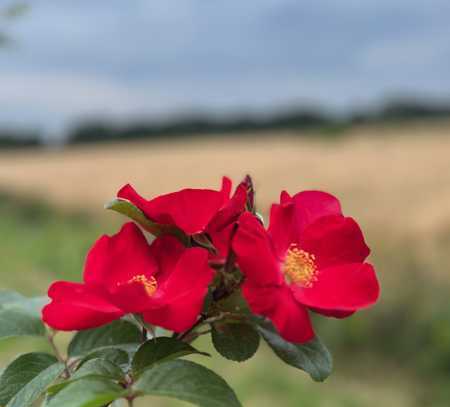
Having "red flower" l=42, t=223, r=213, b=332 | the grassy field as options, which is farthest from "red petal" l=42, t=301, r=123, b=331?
the grassy field

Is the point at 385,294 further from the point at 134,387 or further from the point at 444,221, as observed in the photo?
the point at 134,387

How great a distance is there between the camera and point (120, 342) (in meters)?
0.47

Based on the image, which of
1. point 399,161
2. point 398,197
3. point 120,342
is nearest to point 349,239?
point 120,342

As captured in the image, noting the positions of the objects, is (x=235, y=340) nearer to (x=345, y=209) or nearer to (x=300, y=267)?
(x=300, y=267)

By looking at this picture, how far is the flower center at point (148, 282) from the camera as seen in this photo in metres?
0.40

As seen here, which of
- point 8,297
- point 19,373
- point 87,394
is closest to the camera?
point 87,394

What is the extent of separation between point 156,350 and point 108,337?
102 millimetres

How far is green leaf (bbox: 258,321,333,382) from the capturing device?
1.28ft

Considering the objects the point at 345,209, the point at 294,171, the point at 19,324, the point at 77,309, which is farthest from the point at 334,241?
the point at 294,171

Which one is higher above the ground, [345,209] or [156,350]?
[345,209]

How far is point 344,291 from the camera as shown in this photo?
14.7 inches

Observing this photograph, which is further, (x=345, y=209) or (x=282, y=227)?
(x=345, y=209)

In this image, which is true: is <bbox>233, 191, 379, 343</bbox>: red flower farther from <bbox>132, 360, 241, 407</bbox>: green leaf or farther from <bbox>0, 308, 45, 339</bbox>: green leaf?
<bbox>0, 308, 45, 339</bbox>: green leaf

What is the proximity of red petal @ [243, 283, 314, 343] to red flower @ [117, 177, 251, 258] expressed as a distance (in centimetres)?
4
